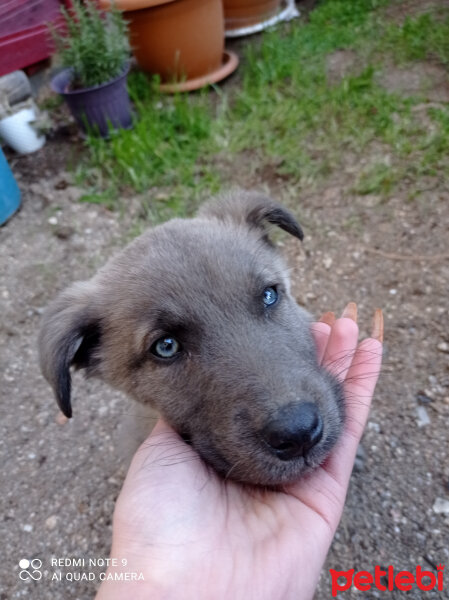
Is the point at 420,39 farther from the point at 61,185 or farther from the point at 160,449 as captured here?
the point at 160,449

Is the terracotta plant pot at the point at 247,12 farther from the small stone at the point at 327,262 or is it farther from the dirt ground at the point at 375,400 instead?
the small stone at the point at 327,262

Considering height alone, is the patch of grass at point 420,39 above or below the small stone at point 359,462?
above

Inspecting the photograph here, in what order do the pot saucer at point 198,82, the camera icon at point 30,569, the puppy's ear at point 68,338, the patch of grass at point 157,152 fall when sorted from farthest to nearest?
the pot saucer at point 198,82
the patch of grass at point 157,152
the camera icon at point 30,569
the puppy's ear at point 68,338

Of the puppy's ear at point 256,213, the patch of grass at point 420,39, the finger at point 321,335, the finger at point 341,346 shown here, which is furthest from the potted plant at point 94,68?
the finger at point 341,346

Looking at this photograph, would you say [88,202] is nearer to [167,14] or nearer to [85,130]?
[85,130]

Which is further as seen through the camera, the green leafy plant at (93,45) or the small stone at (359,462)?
the green leafy plant at (93,45)

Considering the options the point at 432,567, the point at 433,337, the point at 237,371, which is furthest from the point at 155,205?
the point at 432,567
